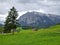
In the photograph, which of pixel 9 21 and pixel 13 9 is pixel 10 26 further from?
pixel 13 9

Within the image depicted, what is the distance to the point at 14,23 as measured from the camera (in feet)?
369

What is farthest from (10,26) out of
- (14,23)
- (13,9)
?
(13,9)

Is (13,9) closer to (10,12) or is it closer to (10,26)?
(10,12)

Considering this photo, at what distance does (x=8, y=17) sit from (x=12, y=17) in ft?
7.46

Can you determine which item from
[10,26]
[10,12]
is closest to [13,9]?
[10,12]

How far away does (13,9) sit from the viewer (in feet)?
369

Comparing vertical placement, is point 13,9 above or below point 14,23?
above

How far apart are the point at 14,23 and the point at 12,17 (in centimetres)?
370

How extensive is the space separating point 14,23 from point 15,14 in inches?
210

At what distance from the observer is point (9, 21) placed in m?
113

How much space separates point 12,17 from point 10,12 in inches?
121

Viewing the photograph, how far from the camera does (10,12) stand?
112 metres

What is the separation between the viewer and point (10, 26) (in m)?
113

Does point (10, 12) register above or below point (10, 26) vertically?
above
